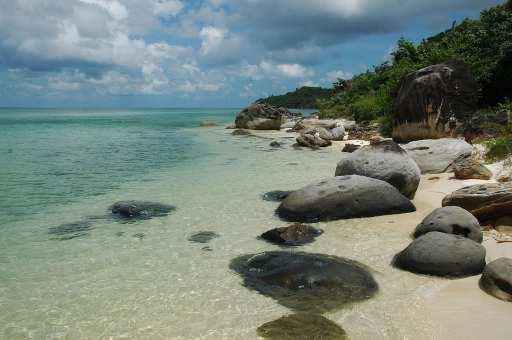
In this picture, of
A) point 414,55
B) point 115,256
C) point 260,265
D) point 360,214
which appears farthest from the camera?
point 414,55

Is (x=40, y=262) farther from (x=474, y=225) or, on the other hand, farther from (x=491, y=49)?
(x=491, y=49)

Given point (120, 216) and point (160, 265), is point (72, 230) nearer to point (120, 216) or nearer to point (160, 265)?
point (120, 216)

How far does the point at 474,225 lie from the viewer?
704 centimetres

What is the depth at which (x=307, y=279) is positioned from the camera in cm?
609

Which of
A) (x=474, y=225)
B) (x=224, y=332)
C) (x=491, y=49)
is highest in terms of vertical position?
(x=491, y=49)

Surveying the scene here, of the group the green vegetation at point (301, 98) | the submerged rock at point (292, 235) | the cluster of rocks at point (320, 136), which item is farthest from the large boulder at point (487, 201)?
the green vegetation at point (301, 98)

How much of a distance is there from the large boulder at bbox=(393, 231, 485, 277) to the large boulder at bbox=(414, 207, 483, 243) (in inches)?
23.0

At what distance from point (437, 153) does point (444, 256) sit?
7563 mm

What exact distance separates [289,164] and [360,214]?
8396mm

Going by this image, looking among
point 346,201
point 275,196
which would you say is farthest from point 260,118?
point 346,201

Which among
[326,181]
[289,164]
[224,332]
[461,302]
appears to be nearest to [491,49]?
[289,164]

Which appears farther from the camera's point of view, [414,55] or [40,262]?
[414,55]

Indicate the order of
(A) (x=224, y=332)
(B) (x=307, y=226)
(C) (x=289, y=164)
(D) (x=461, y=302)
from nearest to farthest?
(A) (x=224, y=332) → (D) (x=461, y=302) → (B) (x=307, y=226) → (C) (x=289, y=164)

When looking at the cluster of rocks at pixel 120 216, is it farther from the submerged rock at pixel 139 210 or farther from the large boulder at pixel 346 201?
the large boulder at pixel 346 201
